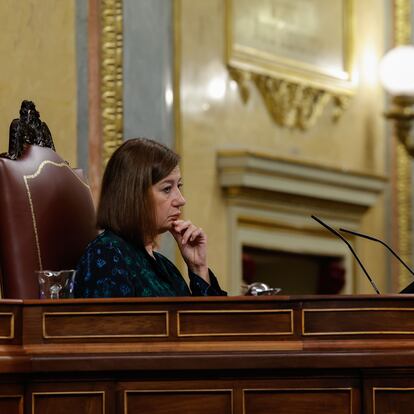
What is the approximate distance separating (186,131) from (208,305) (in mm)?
3490

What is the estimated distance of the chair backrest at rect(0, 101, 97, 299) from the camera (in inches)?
166

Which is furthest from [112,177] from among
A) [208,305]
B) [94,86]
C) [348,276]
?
[348,276]

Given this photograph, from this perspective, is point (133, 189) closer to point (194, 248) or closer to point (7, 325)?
point (194, 248)

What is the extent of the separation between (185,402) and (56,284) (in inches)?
20.8

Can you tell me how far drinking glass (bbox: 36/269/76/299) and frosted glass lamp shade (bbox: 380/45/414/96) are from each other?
14.7ft

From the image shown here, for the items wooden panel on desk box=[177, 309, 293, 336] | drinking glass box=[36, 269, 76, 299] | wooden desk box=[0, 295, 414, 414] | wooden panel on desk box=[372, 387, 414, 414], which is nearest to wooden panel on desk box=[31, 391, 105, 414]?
wooden desk box=[0, 295, 414, 414]

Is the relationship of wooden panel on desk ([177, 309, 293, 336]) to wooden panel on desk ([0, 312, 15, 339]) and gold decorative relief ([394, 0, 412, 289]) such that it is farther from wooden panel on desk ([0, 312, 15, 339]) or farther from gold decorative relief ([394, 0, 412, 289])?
gold decorative relief ([394, 0, 412, 289])

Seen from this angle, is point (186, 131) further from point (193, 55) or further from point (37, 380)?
point (37, 380)

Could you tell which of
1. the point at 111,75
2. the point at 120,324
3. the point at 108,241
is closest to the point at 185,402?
the point at 120,324

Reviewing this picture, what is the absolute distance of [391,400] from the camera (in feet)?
12.0

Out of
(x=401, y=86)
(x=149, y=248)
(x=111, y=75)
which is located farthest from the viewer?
(x=401, y=86)

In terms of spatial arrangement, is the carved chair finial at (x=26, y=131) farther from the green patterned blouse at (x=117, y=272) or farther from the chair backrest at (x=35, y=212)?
the green patterned blouse at (x=117, y=272)

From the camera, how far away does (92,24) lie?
623 centimetres

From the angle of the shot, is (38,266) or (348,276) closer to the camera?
(38,266)
